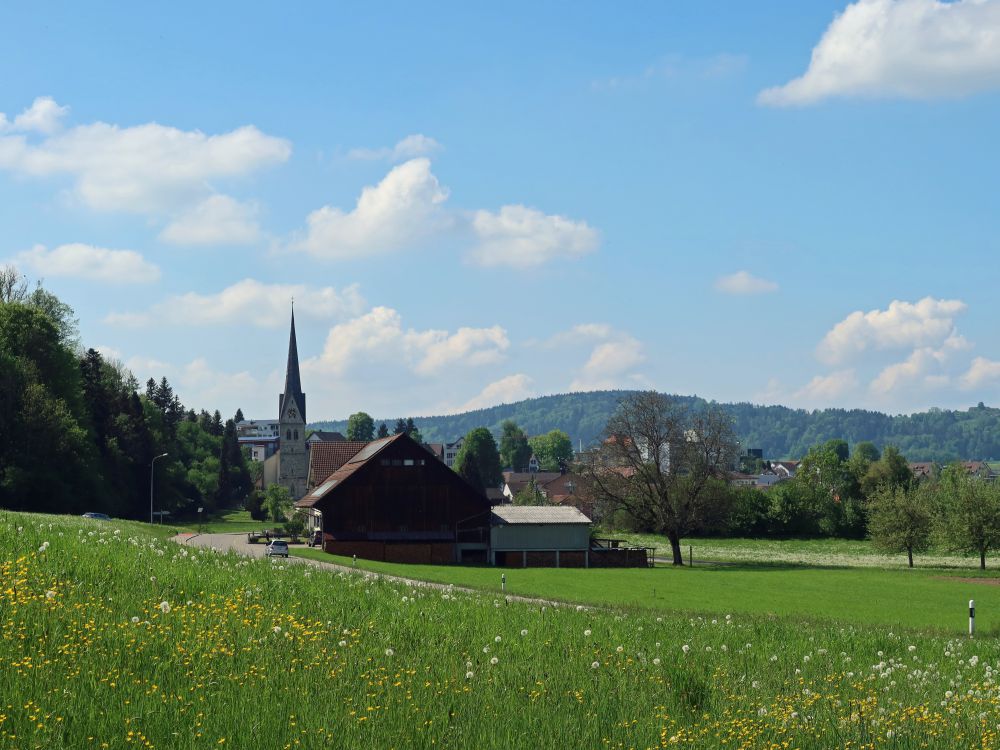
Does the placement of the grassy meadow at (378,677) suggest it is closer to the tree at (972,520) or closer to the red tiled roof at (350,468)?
the red tiled roof at (350,468)

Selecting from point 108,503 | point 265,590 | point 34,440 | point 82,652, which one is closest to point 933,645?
point 265,590

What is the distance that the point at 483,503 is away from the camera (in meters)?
71.9

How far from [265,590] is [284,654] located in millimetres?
4506

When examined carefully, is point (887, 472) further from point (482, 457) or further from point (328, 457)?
point (328, 457)

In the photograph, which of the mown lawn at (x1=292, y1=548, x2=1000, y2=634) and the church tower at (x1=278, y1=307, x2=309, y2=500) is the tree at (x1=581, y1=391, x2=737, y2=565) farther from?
the church tower at (x1=278, y1=307, x2=309, y2=500)

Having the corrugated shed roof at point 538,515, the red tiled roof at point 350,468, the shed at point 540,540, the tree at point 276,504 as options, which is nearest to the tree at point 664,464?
the corrugated shed roof at point 538,515

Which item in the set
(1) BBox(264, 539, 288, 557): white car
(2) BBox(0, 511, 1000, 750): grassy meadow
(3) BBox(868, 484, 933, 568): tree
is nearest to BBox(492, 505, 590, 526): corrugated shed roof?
(1) BBox(264, 539, 288, 557): white car

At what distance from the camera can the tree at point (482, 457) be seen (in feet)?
587

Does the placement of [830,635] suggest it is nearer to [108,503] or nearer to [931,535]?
[931,535]

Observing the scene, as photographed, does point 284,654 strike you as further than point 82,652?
Yes

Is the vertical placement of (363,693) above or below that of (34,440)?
below

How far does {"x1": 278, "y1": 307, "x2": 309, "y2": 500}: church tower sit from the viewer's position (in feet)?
566

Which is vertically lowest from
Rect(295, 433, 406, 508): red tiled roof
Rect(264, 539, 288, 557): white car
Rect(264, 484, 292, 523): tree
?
Rect(264, 539, 288, 557): white car

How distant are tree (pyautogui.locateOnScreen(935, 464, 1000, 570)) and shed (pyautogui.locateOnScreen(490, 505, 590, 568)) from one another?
2388 cm
